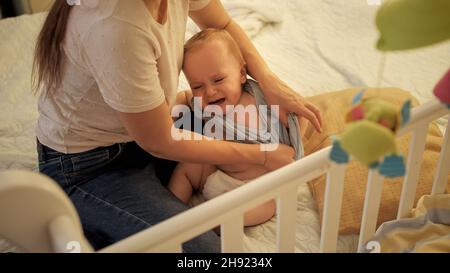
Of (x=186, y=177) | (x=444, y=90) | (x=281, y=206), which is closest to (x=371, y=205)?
(x=281, y=206)

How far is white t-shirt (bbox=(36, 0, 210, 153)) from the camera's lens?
833 mm

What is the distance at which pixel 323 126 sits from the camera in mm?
1295

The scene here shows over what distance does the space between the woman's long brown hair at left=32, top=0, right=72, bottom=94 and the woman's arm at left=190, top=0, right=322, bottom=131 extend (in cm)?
43

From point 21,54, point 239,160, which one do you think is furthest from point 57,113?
point 21,54

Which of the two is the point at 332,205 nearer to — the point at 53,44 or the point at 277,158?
the point at 277,158

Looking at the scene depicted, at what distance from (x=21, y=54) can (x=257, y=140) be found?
0.99m

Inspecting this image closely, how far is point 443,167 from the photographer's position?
38.0 inches

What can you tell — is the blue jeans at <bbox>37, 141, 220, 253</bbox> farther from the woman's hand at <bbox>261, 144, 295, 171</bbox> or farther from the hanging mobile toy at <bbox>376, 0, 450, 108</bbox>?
the hanging mobile toy at <bbox>376, 0, 450, 108</bbox>

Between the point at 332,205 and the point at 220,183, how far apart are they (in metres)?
0.36

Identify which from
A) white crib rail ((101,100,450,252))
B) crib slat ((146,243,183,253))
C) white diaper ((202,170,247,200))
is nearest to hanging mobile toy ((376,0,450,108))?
white crib rail ((101,100,450,252))

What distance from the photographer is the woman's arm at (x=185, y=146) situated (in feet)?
2.93

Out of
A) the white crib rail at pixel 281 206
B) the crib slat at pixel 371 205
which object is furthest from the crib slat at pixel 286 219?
the crib slat at pixel 371 205

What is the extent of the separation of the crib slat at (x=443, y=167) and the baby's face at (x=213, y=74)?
483 mm

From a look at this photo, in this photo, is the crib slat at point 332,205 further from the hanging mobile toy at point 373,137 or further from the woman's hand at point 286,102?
the woman's hand at point 286,102
